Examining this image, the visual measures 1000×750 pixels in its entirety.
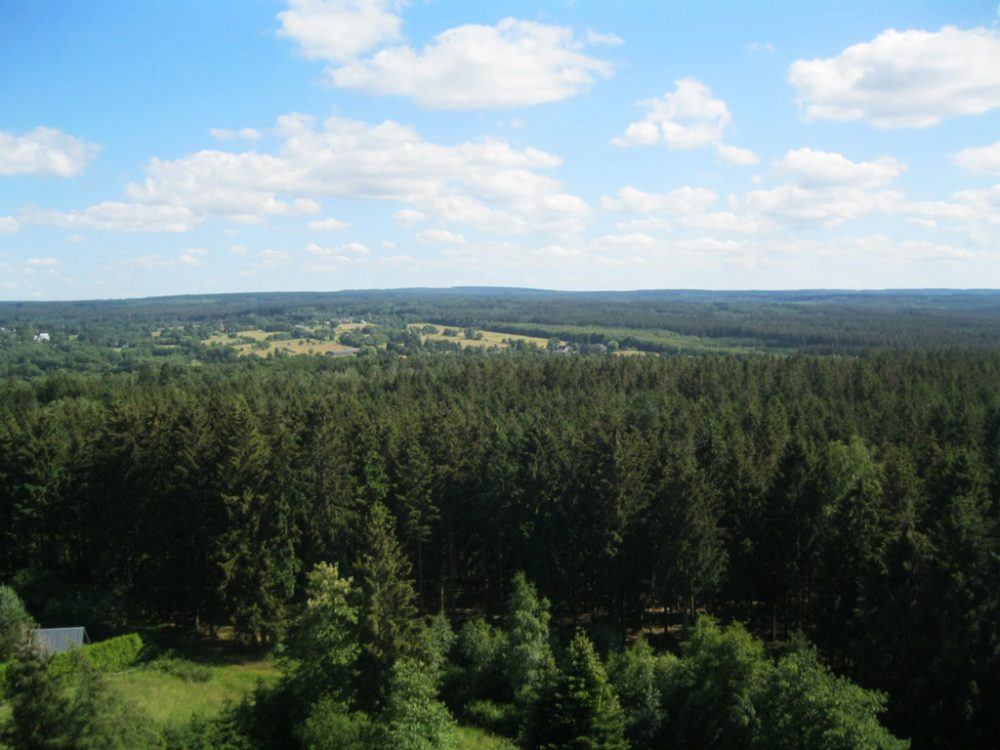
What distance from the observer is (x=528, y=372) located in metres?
96.8

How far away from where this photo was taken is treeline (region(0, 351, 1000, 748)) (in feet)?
88.6

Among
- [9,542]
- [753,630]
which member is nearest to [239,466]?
[9,542]

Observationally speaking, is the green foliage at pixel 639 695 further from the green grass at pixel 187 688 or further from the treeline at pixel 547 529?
the green grass at pixel 187 688

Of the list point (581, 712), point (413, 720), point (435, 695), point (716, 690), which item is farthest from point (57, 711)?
point (716, 690)

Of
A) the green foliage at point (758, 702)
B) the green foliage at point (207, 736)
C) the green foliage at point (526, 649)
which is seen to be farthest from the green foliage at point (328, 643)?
the green foliage at point (758, 702)

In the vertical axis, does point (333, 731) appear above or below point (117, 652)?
above

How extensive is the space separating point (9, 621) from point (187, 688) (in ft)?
29.2

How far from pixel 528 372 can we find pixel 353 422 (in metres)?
50.4

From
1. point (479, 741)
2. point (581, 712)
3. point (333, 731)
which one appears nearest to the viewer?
point (333, 731)

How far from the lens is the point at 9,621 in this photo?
31422mm

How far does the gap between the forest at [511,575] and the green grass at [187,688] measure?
54.0 inches

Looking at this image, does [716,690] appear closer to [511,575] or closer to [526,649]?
[526,649]

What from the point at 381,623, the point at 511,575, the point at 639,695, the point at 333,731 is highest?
the point at 381,623

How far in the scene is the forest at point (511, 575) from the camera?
23406 mm
